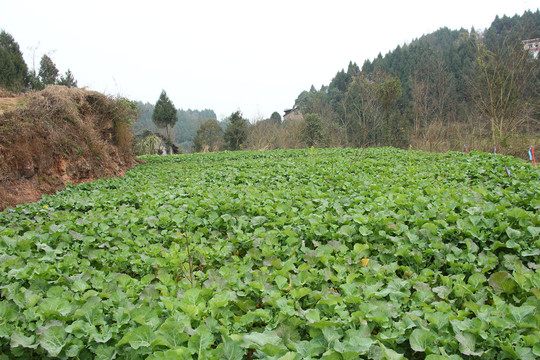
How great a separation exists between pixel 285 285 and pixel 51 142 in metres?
8.58

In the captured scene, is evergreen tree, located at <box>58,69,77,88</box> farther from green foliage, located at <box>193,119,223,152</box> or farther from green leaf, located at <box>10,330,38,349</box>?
green leaf, located at <box>10,330,38,349</box>

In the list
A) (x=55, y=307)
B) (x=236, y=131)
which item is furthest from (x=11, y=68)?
(x=55, y=307)

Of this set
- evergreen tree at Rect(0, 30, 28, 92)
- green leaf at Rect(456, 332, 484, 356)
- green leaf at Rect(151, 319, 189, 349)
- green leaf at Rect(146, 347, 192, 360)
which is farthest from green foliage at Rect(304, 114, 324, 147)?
green leaf at Rect(146, 347, 192, 360)

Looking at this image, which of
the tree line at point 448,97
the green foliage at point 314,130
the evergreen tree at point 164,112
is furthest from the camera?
the evergreen tree at point 164,112

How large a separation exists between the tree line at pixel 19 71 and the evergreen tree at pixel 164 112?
1099cm

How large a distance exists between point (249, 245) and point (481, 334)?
1.75 meters

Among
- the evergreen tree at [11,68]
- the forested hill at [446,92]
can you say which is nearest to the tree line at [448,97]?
the forested hill at [446,92]

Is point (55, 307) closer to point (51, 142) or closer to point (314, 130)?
point (51, 142)

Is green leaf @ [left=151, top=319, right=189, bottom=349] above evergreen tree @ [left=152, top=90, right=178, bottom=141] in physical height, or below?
below

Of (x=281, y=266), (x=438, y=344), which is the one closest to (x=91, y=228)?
(x=281, y=266)

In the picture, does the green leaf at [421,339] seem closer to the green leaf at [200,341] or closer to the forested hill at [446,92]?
the green leaf at [200,341]

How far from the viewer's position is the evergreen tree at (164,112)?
4088cm

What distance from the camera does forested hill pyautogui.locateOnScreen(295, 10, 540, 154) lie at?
12359 mm

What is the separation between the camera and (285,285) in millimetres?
1704
